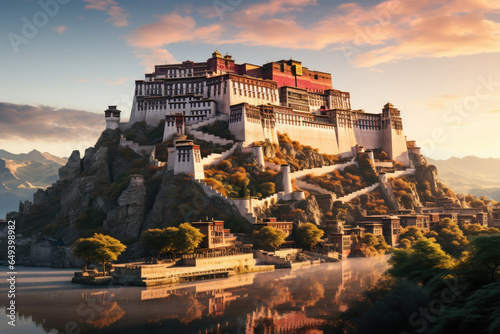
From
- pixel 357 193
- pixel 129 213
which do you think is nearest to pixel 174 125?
pixel 129 213

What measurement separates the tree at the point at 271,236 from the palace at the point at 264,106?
84.1 ft

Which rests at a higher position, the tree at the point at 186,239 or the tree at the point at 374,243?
the tree at the point at 186,239

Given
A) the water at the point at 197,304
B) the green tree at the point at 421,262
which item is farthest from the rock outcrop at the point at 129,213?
the green tree at the point at 421,262

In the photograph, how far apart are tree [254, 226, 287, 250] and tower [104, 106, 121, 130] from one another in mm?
43892

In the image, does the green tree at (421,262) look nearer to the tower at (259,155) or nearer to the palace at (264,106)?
the tower at (259,155)

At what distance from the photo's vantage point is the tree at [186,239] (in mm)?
71938

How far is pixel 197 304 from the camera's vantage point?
171 ft

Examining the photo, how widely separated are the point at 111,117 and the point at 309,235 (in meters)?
48.4

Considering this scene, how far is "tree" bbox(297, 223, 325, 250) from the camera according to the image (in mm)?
Answer: 86062

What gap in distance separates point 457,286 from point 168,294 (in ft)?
102

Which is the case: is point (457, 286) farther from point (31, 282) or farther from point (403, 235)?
point (403, 235)

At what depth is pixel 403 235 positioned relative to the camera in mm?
98625

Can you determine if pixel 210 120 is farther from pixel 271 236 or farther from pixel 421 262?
pixel 421 262

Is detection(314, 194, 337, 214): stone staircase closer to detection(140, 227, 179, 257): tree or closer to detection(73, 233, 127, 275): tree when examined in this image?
detection(140, 227, 179, 257): tree
